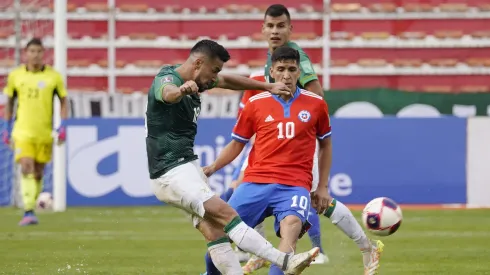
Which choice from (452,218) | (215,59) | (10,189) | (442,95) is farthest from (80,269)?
(442,95)

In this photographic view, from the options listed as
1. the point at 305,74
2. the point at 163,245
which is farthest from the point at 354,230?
the point at 163,245

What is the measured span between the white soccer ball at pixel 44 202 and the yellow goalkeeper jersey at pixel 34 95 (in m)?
1.90

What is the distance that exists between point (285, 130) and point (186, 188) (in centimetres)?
104

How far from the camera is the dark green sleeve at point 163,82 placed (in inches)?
264

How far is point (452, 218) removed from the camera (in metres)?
14.5

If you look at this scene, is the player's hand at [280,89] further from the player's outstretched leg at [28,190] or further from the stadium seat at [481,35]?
the stadium seat at [481,35]

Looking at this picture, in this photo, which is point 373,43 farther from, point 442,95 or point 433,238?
point 433,238

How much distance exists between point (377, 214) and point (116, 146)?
28.1 feet

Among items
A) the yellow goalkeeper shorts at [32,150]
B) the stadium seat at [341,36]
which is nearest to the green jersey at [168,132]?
the yellow goalkeeper shorts at [32,150]

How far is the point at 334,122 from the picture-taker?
1650 centimetres

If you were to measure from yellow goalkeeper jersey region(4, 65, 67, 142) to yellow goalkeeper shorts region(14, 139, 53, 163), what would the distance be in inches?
2.7

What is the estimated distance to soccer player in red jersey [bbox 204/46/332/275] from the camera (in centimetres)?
745

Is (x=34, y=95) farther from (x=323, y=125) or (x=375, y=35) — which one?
(x=375, y=35)

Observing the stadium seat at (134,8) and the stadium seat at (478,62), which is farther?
the stadium seat at (134,8)
